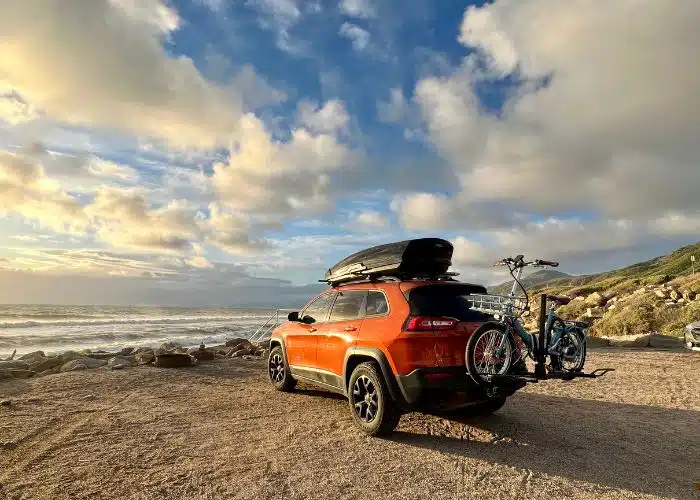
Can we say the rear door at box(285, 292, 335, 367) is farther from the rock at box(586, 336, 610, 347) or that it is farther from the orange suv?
the rock at box(586, 336, 610, 347)

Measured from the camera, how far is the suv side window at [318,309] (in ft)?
23.0

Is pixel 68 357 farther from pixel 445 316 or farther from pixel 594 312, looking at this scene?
pixel 594 312

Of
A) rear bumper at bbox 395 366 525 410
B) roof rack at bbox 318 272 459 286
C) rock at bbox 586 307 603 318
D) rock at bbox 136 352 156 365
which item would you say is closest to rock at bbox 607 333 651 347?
rock at bbox 586 307 603 318

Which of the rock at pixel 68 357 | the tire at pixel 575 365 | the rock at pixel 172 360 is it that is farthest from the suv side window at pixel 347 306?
the rock at pixel 68 357

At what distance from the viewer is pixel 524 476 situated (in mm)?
4371

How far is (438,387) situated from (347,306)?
1.96 meters

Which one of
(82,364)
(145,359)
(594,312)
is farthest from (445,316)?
(594,312)

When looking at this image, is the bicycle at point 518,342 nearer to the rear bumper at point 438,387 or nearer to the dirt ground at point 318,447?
the rear bumper at point 438,387

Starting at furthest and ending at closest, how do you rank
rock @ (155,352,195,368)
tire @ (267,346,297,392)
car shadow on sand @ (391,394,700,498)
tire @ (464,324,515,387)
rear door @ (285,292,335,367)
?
rock @ (155,352,195,368), tire @ (267,346,297,392), rear door @ (285,292,335,367), tire @ (464,324,515,387), car shadow on sand @ (391,394,700,498)

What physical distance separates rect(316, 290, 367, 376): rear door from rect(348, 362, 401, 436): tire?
41 centimetres

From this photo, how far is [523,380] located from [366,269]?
8.65ft

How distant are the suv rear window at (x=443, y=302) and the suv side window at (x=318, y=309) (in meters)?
1.96

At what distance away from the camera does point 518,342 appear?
211 inches

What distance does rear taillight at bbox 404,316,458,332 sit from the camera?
5.05 metres
